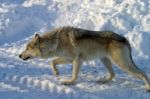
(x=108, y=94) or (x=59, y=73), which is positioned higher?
(x=59, y=73)

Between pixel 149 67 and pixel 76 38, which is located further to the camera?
pixel 149 67

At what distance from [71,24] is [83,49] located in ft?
13.0

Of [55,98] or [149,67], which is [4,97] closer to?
[55,98]

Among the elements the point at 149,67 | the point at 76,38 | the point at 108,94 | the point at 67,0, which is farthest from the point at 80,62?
the point at 67,0

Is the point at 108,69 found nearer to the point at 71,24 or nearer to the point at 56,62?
the point at 56,62

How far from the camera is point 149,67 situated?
36.1 ft

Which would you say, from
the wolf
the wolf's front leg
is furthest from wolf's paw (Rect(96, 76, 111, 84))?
the wolf's front leg

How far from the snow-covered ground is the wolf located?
0.28 meters

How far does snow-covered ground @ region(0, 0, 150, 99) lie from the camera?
9.22 m

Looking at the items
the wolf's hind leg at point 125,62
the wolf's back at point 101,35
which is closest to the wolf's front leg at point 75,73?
the wolf's back at point 101,35

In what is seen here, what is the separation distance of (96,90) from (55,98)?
1035 mm

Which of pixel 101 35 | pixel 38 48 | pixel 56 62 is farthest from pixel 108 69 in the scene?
pixel 38 48

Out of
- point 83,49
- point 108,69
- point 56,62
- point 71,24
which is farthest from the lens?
point 71,24

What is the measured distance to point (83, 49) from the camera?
995 cm
